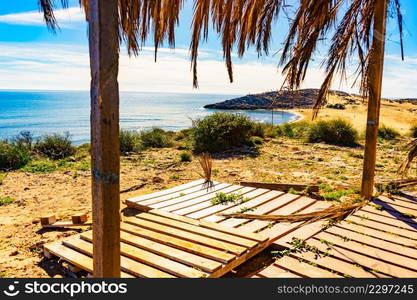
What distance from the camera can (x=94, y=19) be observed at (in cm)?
143

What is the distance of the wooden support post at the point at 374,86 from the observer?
377 centimetres

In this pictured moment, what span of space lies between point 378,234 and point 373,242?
0.80 ft

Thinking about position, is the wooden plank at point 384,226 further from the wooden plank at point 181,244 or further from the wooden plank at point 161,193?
the wooden plank at point 161,193

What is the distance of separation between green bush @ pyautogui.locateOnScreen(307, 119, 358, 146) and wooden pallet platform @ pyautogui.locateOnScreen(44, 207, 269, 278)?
888 cm

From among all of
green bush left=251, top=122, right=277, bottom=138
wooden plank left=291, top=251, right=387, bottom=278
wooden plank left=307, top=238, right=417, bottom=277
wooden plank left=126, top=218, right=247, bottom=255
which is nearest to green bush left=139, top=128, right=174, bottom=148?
green bush left=251, top=122, right=277, bottom=138

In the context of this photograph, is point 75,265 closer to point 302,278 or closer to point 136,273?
point 136,273

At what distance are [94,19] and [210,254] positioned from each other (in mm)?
2301

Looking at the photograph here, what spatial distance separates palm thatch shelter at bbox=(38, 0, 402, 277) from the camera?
147 cm

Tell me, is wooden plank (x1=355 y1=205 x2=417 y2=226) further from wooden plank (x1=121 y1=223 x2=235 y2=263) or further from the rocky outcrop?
wooden plank (x1=121 y1=223 x2=235 y2=263)

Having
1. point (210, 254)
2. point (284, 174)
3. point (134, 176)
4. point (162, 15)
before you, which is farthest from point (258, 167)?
point (162, 15)

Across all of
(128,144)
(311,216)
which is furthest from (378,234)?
(128,144)

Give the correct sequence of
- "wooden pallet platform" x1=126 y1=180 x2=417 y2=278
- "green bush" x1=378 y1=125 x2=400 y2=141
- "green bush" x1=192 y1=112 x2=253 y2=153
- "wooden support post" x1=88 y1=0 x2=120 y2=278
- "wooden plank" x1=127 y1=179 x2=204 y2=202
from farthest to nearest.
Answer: "green bush" x1=378 y1=125 x2=400 y2=141, "green bush" x1=192 y1=112 x2=253 y2=153, "wooden plank" x1=127 y1=179 x2=204 y2=202, "wooden pallet platform" x1=126 y1=180 x2=417 y2=278, "wooden support post" x1=88 y1=0 x2=120 y2=278

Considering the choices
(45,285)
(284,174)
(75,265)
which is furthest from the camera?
(284,174)

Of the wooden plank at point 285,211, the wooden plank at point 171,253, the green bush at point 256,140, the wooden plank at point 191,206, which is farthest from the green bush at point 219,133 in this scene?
the wooden plank at point 171,253
